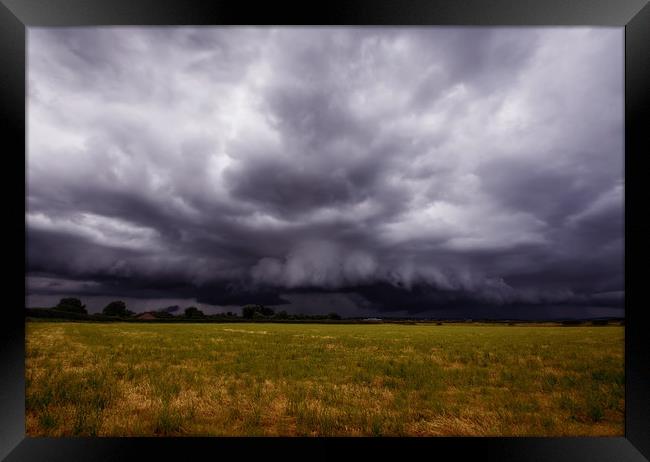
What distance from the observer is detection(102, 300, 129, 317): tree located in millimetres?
64312

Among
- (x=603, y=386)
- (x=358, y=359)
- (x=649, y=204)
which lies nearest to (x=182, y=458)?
(x=649, y=204)

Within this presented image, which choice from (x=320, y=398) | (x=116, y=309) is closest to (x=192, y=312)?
(x=116, y=309)

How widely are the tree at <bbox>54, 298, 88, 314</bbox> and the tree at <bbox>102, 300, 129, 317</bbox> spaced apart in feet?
19.3

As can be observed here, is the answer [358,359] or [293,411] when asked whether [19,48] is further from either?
[358,359]

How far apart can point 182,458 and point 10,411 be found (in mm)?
2024

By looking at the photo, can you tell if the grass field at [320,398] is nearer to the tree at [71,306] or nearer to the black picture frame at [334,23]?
the black picture frame at [334,23]

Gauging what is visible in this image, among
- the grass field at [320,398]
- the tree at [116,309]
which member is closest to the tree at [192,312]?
the tree at [116,309]

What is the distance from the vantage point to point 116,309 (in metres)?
65.8

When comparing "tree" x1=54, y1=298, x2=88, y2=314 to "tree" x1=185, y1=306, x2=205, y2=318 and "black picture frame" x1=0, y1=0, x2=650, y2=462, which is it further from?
"black picture frame" x1=0, y1=0, x2=650, y2=462

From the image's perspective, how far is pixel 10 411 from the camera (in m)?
3.69

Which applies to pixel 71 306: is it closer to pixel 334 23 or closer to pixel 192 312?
pixel 192 312

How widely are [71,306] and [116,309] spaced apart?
934cm

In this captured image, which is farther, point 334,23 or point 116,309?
point 116,309

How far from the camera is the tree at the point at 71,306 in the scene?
181 feet
